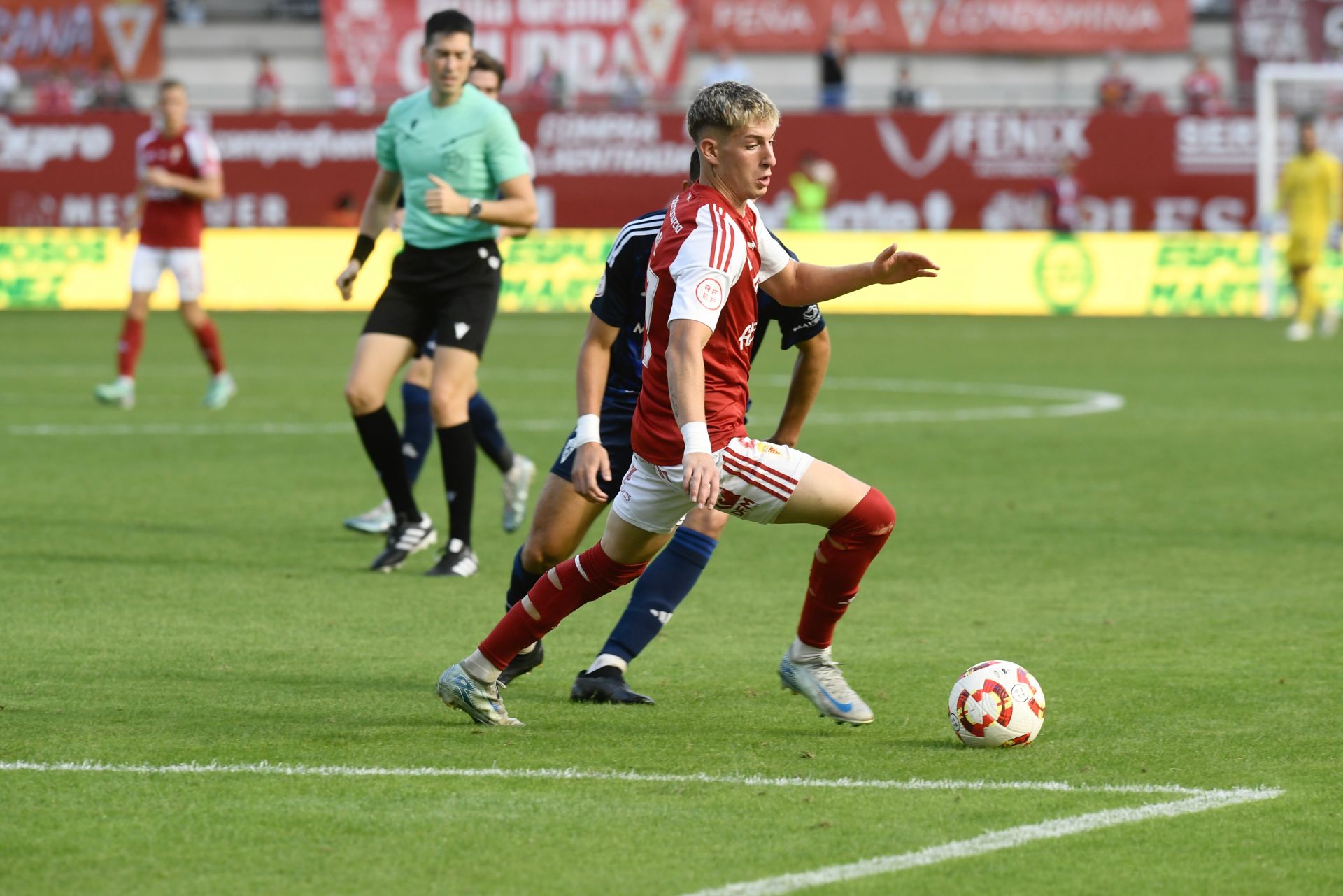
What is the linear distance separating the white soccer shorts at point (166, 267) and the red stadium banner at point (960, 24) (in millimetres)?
21669

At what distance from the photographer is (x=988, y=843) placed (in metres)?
4.64

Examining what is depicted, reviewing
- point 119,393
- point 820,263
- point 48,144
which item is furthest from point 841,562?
point 48,144

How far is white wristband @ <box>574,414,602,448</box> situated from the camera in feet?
19.5

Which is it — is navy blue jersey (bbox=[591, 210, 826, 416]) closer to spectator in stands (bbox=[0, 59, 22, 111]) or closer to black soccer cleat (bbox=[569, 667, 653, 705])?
black soccer cleat (bbox=[569, 667, 653, 705])

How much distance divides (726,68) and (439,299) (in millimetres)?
26702

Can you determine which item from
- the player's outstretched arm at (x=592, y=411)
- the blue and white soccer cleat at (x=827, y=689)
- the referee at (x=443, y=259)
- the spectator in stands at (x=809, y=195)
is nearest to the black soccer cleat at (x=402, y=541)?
the referee at (x=443, y=259)

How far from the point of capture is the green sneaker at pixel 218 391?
16250 mm

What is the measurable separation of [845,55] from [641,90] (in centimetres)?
379

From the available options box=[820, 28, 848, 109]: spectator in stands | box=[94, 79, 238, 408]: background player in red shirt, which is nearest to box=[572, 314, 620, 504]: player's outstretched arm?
box=[94, 79, 238, 408]: background player in red shirt

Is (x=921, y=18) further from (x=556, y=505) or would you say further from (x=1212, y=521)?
(x=556, y=505)

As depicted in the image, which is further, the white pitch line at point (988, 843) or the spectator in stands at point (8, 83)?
the spectator in stands at point (8, 83)

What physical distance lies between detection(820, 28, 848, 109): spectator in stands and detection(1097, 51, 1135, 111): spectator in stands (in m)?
4.52

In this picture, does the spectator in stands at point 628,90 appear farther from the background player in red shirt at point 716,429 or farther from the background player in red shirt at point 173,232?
the background player in red shirt at point 716,429

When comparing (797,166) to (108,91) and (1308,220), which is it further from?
(108,91)
